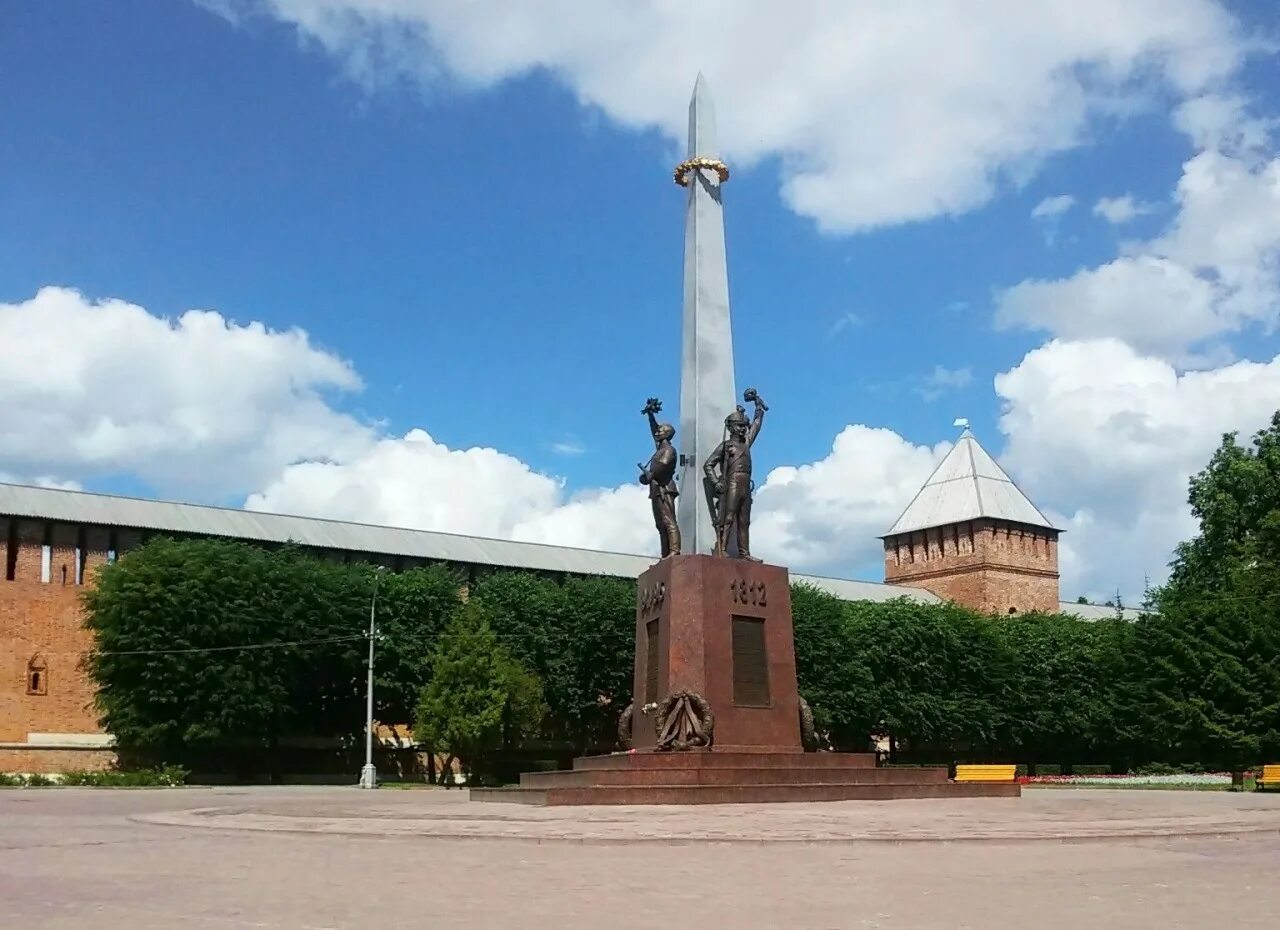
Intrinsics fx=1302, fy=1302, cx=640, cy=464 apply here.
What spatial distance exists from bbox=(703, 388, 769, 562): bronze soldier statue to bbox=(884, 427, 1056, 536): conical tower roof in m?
59.6

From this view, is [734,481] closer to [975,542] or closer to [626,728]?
[626,728]

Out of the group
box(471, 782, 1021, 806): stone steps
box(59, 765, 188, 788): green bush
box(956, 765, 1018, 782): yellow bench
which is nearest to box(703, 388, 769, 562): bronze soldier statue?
box(471, 782, 1021, 806): stone steps

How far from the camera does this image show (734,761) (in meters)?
17.1

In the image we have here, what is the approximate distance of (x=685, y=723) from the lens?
57.0ft

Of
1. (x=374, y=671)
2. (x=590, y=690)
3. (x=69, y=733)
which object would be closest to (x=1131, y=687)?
(x=590, y=690)

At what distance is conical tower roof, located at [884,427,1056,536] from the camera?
256ft

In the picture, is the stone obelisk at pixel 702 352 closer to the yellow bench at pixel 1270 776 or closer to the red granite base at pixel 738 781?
the red granite base at pixel 738 781

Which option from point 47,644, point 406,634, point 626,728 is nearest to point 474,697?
point 406,634

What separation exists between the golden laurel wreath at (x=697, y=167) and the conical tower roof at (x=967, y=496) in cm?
5783

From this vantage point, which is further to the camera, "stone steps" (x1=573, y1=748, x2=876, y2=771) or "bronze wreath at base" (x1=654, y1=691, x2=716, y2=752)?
"bronze wreath at base" (x1=654, y1=691, x2=716, y2=752)

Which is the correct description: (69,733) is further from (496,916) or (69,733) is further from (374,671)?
(496,916)

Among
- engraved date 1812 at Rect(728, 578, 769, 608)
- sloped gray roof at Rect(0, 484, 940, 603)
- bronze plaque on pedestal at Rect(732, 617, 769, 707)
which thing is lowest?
bronze plaque on pedestal at Rect(732, 617, 769, 707)

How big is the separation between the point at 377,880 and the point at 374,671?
1376 inches

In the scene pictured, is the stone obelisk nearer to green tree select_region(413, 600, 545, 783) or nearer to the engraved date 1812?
the engraved date 1812
